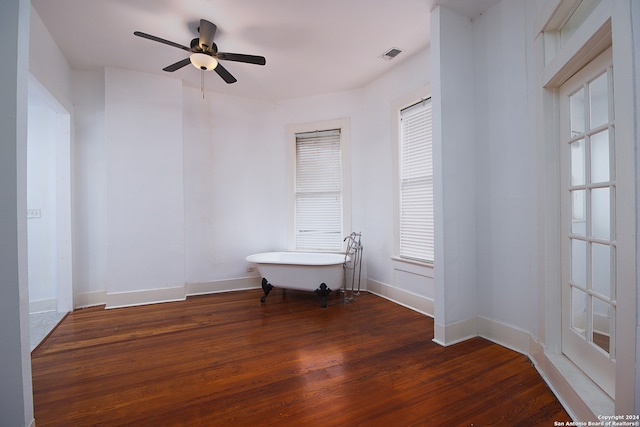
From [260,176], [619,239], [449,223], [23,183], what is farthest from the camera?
[260,176]

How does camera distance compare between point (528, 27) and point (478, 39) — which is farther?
point (478, 39)

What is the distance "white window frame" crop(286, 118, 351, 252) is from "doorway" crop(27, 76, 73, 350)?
2.74 m

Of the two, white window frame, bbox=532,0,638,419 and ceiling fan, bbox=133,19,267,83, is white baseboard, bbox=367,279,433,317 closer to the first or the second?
white window frame, bbox=532,0,638,419

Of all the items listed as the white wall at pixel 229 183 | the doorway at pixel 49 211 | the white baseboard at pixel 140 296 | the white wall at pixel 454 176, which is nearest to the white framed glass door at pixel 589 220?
the white wall at pixel 454 176

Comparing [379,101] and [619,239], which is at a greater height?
[379,101]

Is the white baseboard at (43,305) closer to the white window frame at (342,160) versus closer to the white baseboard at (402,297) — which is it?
the white window frame at (342,160)

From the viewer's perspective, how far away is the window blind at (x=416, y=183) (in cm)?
320

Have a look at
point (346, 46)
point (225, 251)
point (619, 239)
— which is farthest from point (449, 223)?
point (225, 251)

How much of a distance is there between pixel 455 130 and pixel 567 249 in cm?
123

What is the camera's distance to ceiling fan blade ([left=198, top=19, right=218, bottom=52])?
252 cm

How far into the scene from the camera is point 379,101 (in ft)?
12.6

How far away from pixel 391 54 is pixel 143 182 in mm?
3382

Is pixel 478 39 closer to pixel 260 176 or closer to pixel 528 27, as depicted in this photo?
pixel 528 27

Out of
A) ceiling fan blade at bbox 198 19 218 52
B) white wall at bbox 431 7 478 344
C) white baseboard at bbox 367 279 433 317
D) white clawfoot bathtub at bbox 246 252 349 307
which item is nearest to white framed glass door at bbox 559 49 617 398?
white wall at bbox 431 7 478 344
